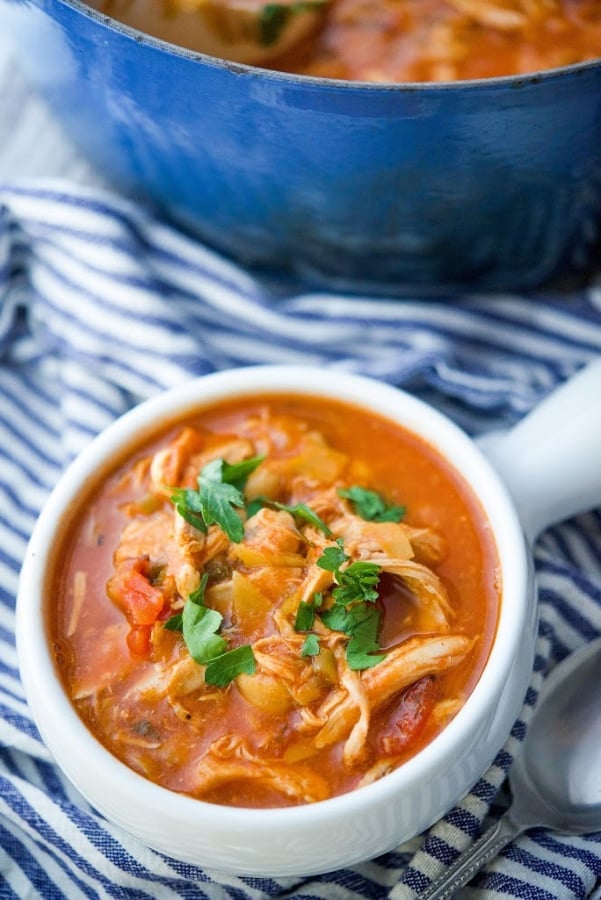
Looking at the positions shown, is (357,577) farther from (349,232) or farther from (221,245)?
(221,245)

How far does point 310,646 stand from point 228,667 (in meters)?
0.12

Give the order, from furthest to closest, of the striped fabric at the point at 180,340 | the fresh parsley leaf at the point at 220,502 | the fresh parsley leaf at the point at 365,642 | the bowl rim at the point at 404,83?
1. the striped fabric at the point at 180,340
2. the bowl rim at the point at 404,83
3. the fresh parsley leaf at the point at 220,502
4. the fresh parsley leaf at the point at 365,642

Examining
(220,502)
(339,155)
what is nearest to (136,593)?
(220,502)

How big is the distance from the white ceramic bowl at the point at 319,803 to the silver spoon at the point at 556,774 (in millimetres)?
205

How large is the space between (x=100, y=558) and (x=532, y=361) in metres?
1.12

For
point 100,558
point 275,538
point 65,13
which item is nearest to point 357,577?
point 275,538

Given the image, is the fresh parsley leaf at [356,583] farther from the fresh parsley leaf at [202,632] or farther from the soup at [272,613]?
the fresh parsley leaf at [202,632]

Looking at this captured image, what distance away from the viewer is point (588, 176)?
222cm

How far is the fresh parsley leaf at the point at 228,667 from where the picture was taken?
1.63 metres

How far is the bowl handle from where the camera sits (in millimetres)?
1965

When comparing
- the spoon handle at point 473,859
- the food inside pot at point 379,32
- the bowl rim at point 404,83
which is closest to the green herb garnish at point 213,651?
the spoon handle at point 473,859

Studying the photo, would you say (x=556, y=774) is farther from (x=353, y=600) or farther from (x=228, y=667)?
(x=228, y=667)

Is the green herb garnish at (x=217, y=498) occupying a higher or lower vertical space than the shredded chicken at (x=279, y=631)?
higher

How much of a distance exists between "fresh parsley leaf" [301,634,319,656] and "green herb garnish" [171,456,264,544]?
201 millimetres
